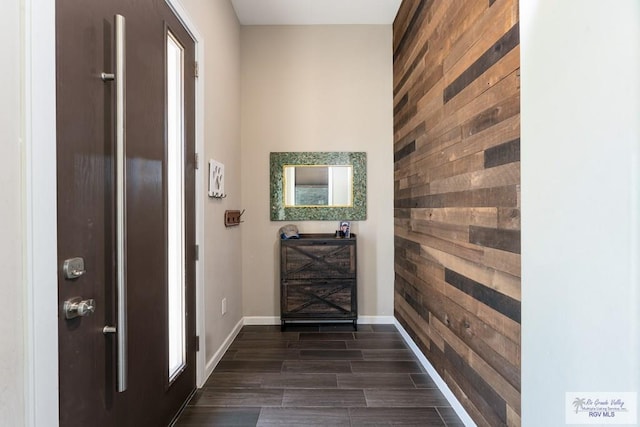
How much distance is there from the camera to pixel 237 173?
305 centimetres

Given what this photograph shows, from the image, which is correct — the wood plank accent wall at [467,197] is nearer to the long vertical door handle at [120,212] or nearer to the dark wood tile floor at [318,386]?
the dark wood tile floor at [318,386]

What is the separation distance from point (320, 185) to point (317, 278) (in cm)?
96

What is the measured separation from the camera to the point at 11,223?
78 cm

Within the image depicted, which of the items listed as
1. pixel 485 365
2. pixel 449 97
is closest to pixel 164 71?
pixel 449 97

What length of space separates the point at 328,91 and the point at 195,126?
5.45 feet

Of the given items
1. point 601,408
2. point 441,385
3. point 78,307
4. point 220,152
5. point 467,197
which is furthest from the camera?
point 220,152

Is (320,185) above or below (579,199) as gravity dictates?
above

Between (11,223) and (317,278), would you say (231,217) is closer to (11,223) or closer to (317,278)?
(317,278)

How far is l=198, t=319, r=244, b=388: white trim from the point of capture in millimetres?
2154

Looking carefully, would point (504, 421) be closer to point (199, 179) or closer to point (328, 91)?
point (199, 179)

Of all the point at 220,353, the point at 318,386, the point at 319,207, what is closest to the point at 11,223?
the point at 318,386

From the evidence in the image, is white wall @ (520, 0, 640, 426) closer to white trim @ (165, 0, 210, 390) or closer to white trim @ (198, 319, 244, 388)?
white trim @ (165, 0, 210, 390)

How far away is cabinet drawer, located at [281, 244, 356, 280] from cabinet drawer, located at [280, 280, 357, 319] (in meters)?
0.07

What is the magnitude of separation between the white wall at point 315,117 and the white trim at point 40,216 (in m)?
2.33
